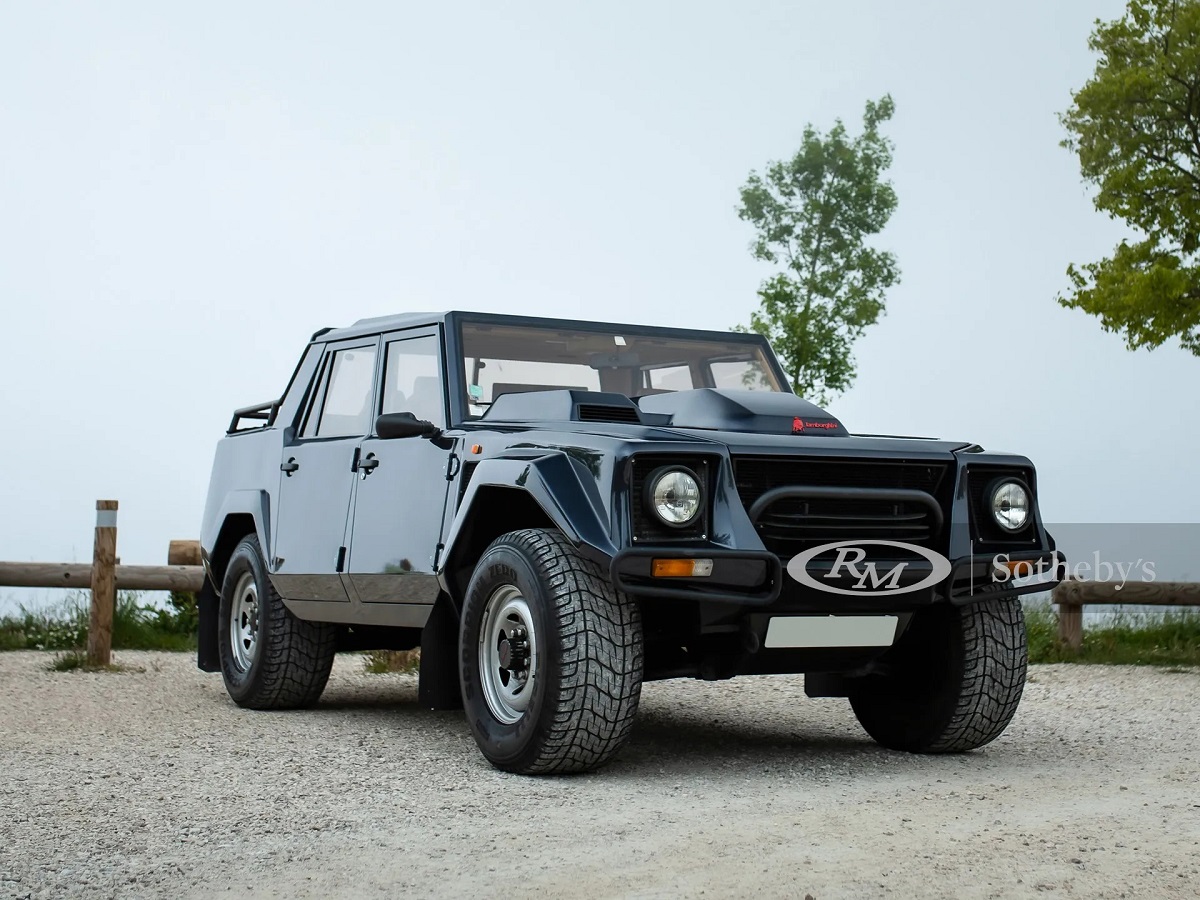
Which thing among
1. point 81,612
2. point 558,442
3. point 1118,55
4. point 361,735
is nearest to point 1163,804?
point 558,442

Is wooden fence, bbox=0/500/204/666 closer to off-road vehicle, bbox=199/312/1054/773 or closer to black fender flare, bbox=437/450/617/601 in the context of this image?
off-road vehicle, bbox=199/312/1054/773

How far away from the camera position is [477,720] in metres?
6.11

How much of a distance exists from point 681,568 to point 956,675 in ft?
5.94

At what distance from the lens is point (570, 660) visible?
5.50 meters

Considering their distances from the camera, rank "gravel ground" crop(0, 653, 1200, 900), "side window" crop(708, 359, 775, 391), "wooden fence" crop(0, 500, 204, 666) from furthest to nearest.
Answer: "wooden fence" crop(0, 500, 204, 666), "side window" crop(708, 359, 775, 391), "gravel ground" crop(0, 653, 1200, 900)

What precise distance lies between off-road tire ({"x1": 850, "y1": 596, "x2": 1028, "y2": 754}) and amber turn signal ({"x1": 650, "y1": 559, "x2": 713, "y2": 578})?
1.56 meters

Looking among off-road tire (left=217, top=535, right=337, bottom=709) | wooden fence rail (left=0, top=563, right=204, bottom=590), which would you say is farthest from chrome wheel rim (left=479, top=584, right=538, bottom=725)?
wooden fence rail (left=0, top=563, right=204, bottom=590)

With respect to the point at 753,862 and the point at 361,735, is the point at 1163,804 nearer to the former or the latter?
the point at 753,862

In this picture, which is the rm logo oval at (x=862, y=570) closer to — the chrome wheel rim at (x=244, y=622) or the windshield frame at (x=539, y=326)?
the windshield frame at (x=539, y=326)

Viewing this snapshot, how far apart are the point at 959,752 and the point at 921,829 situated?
6.95ft

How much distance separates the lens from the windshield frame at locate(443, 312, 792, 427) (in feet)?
22.8

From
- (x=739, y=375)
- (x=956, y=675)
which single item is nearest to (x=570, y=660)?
(x=956, y=675)

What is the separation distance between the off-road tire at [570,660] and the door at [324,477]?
2015 millimetres

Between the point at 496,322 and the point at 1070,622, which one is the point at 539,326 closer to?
the point at 496,322
